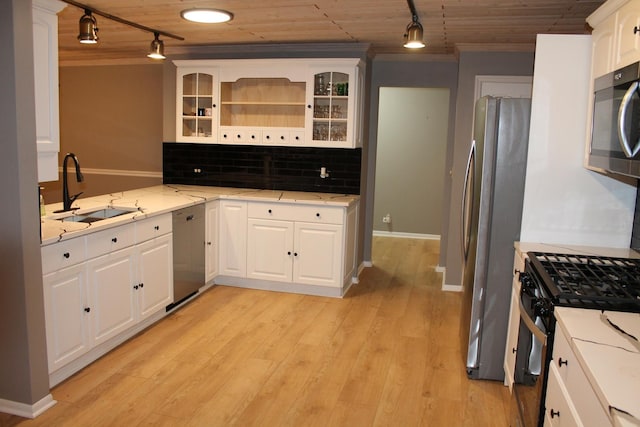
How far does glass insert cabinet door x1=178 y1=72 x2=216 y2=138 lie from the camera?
517 centimetres

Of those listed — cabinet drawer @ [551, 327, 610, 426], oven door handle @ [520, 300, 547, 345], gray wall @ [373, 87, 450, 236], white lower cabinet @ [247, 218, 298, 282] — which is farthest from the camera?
gray wall @ [373, 87, 450, 236]

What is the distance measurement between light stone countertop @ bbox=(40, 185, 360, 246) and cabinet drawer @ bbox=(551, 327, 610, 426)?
96.5 inches

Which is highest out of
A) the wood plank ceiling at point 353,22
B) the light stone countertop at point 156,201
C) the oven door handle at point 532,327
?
the wood plank ceiling at point 353,22

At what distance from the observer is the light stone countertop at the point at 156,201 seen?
304 centimetres

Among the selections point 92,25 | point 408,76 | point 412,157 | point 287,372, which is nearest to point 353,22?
point 408,76

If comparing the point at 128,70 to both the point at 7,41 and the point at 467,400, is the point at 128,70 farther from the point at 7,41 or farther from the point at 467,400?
the point at 467,400

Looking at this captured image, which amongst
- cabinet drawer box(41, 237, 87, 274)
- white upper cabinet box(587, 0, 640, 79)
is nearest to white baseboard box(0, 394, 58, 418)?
cabinet drawer box(41, 237, 87, 274)

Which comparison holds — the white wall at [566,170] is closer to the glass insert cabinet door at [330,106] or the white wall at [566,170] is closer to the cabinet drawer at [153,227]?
the glass insert cabinet door at [330,106]

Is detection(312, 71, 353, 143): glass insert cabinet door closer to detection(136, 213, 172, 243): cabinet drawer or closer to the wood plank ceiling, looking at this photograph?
the wood plank ceiling

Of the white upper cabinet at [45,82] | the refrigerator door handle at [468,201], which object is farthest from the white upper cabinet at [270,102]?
the white upper cabinet at [45,82]

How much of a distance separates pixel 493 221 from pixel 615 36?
1167 mm

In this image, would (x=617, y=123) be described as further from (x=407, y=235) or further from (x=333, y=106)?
(x=407, y=235)

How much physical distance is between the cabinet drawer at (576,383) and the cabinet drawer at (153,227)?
2688 millimetres

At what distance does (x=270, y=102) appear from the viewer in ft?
16.9
